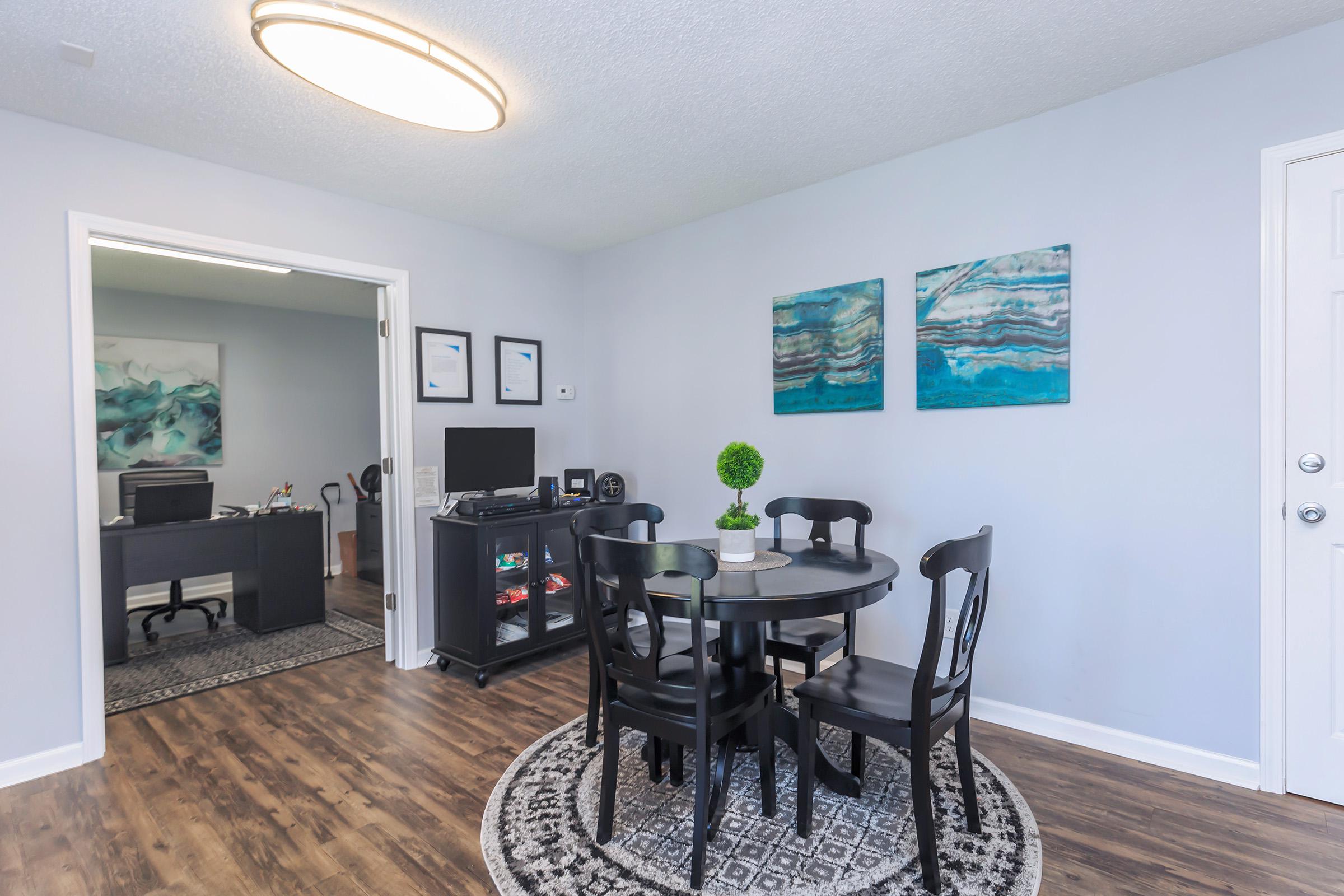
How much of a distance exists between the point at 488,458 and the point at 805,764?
2.58m

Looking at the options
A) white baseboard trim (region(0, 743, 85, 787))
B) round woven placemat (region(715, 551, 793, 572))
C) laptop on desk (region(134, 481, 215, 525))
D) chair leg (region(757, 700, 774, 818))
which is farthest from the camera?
laptop on desk (region(134, 481, 215, 525))

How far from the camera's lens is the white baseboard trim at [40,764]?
251 cm

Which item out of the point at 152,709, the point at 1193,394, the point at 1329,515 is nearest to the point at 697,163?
the point at 1193,394

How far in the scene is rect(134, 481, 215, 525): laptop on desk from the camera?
400cm

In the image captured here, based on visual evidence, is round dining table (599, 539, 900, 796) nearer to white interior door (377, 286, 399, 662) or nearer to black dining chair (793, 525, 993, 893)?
black dining chair (793, 525, 993, 893)

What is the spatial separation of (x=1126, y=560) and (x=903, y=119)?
1995 mm

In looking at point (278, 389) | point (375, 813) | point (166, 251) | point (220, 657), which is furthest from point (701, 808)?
point (278, 389)

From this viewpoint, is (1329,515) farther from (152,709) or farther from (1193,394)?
(152,709)

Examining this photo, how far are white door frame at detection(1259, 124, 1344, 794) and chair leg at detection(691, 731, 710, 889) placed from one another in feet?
6.65

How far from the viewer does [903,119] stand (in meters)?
A: 2.76

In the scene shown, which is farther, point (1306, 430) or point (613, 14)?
point (1306, 430)

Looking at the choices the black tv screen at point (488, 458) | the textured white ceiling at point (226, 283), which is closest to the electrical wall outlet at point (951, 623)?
the black tv screen at point (488, 458)

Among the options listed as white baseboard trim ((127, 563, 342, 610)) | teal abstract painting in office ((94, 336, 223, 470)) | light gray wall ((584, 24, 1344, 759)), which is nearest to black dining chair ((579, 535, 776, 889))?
light gray wall ((584, 24, 1344, 759))

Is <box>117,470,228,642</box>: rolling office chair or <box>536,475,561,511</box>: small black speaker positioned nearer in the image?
<box>536,475,561,511</box>: small black speaker
